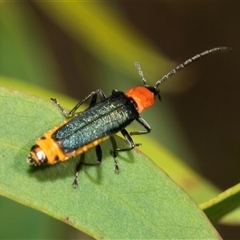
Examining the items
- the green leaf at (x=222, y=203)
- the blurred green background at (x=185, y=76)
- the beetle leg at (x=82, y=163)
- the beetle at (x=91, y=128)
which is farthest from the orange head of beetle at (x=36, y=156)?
the blurred green background at (x=185, y=76)

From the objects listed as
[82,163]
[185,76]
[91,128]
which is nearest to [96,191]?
[82,163]

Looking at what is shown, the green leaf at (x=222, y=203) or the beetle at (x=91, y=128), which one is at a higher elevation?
the beetle at (x=91, y=128)

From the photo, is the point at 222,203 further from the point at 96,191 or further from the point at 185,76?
the point at 185,76

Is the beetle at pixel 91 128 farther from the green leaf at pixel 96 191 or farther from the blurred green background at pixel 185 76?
the blurred green background at pixel 185 76

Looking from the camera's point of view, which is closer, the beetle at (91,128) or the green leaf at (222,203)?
the green leaf at (222,203)

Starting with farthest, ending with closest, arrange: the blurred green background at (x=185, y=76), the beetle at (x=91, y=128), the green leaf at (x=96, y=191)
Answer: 1. the blurred green background at (x=185, y=76)
2. the beetle at (x=91, y=128)
3. the green leaf at (x=96, y=191)

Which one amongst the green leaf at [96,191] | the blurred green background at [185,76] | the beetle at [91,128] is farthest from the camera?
the blurred green background at [185,76]

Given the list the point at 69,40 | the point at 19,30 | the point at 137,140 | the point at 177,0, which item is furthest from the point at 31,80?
the point at 177,0
